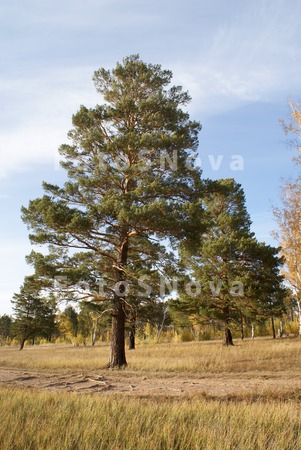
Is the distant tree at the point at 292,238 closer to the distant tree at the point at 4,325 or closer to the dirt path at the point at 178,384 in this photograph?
the dirt path at the point at 178,384

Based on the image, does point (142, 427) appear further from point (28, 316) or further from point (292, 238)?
point (28, 316)

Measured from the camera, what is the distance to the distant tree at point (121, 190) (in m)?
12.8

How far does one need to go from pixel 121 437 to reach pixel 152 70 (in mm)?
15112

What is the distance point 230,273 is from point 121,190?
1155 centimetres

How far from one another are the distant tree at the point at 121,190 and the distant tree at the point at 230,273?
822 cm

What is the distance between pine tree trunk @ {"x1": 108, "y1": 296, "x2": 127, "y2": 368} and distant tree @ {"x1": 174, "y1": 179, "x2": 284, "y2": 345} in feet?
28.3

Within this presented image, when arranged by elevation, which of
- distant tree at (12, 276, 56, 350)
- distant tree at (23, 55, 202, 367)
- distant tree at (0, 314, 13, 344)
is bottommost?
distant tree at (0, 314, 13, 344)

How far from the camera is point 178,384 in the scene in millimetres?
9570

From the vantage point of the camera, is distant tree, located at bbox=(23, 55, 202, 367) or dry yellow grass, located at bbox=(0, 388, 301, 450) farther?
distant tree, located at bbox=(23, 55, 202, 367)

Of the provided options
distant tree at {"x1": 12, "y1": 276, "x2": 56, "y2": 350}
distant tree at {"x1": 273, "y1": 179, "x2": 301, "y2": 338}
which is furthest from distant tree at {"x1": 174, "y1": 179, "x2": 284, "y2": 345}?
distant tree at {"x1": 12, "y1": 276, "x2": 56, "y2": 350}

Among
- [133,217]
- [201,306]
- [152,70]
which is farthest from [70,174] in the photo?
[201,306]

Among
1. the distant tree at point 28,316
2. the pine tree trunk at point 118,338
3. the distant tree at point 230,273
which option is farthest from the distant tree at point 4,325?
the pine tree trunk at point 118,338

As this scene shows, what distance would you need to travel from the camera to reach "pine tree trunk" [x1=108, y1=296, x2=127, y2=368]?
45.6 feet

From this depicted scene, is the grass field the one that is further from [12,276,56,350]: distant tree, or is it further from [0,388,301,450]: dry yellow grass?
[12,276,56,350]: distant tree
